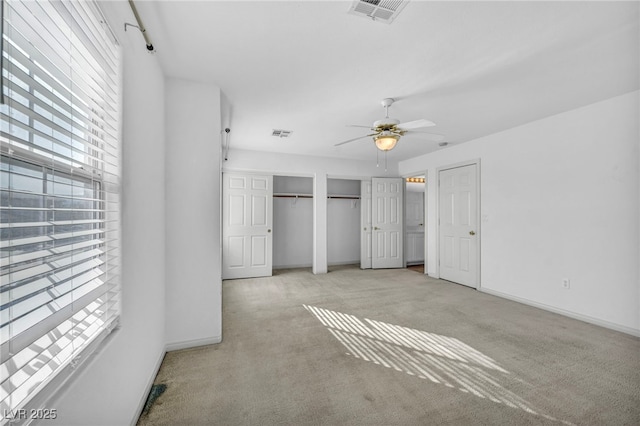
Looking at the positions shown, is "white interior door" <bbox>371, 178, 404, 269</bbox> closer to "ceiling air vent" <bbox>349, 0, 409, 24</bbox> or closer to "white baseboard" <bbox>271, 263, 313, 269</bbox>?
"white baseboard" <bbox>271, 263, 313, 269</bbox>

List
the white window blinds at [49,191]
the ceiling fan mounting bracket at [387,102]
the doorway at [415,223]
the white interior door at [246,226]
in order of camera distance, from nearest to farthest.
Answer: the white window blinds at [49,191] → the ceiling fan mounting bracket at [387,102] → the white interior door at [246,226] → the doorway at [415,223]

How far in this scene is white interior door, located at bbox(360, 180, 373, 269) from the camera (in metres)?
5.88

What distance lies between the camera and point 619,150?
2807 millimetres

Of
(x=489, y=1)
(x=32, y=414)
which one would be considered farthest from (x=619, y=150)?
(x=32, y=414)

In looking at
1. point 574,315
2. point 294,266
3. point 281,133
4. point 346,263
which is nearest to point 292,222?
point 294,266

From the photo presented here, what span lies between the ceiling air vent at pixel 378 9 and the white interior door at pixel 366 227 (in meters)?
4.36

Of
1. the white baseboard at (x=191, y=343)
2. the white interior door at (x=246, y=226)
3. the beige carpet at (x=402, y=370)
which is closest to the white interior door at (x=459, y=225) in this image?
the beige carpet at (x=402, y=370)

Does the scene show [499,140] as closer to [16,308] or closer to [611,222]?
[611,222]

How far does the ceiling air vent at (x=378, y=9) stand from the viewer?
1553 mm

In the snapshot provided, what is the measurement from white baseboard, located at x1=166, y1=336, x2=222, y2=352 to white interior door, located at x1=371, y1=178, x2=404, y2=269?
13.1ft

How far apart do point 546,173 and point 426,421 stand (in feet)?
11.2

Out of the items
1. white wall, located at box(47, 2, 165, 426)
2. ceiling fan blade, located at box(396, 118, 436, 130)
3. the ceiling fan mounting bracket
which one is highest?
the ceiling fan mounting bracket

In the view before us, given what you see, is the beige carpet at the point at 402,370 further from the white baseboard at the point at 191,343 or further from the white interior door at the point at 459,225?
the white interior door at the point at 459,225

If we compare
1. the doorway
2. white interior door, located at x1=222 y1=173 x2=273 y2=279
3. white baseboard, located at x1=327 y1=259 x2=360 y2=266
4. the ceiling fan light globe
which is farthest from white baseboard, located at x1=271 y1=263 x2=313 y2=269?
the ceiling fan light globe
